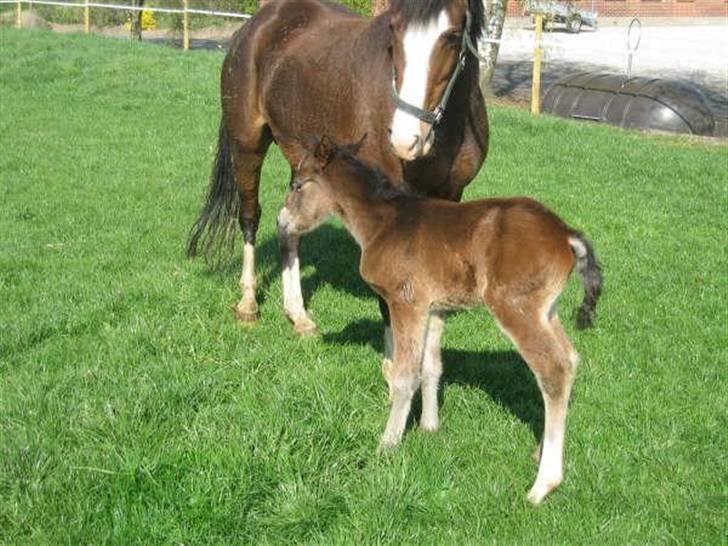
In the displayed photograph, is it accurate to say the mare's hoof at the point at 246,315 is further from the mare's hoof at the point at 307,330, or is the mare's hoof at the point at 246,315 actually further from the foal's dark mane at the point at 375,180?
the foal's dark mane at the point at 375,180

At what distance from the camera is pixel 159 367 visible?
16.4 feet

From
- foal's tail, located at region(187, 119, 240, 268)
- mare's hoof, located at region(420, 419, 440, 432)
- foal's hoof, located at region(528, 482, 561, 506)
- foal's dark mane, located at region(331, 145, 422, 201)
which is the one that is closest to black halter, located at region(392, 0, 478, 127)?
foal's dark mane, located at region(331, 145, 422, 201)

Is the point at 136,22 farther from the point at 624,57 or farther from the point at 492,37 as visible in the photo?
the point at 624,57

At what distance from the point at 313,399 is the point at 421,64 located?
1.80 metres

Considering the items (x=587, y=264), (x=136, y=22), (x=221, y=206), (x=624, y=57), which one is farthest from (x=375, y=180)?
(x=136, y=22)

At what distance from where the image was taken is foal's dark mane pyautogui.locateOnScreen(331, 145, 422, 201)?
4.52 metres

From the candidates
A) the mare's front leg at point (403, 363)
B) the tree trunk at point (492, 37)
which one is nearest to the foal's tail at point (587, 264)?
the mare's front leg at point (403, 363)

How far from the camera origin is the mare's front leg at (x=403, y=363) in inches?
166

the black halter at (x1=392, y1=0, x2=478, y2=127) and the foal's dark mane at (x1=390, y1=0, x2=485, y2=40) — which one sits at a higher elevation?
the foal's dark mane at (x1=390, y1=0, x2=485, y2=40)

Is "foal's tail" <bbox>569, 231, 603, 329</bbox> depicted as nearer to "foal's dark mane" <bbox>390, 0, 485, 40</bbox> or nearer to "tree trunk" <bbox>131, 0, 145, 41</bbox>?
"foal's dark mane" <bbox>390, 0, 485, 40</bbox>

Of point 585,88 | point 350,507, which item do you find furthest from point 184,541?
point 585,88

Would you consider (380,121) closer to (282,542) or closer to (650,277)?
(282,542)

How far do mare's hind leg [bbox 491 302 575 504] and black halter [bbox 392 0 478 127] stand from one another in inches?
44.1

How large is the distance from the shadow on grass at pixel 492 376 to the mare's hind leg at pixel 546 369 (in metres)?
0.63
